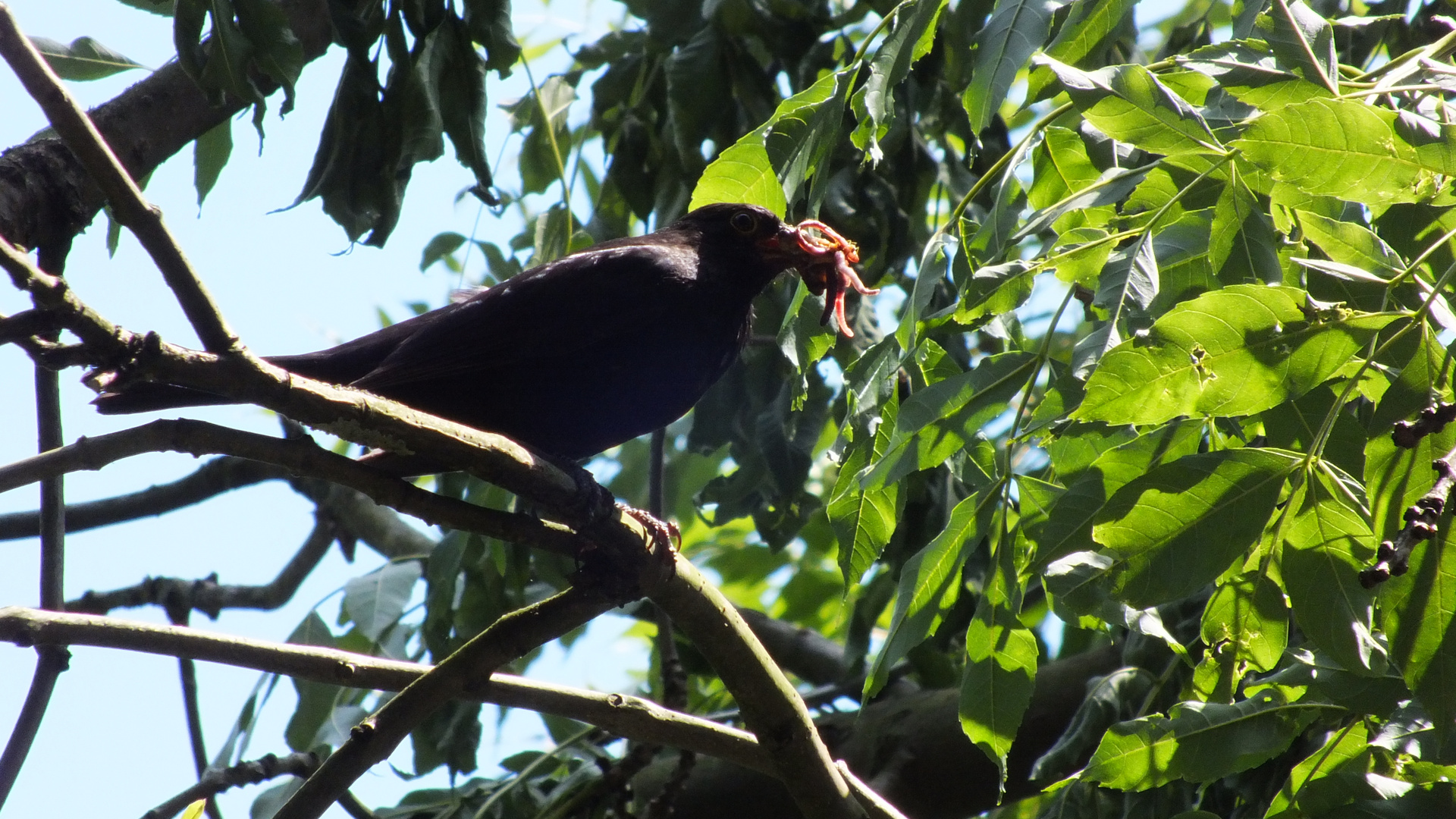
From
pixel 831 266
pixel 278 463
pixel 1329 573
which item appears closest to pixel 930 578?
pixel 1329 573

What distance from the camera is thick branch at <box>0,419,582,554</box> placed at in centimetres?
202

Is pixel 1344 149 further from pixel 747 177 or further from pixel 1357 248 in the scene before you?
pixel 747 177

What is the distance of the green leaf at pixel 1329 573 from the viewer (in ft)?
6.09

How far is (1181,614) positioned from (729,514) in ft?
5.21

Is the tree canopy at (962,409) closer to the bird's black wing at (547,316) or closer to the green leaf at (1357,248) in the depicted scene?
the green leaf at (1357,248)

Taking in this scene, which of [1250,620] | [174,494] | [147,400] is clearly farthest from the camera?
[174,494]

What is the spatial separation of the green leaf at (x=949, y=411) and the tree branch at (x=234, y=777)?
1631 mm

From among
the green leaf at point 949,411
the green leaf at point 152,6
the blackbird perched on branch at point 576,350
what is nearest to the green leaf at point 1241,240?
the green leaf at point 949,411

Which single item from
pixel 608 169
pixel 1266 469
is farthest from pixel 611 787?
pixel 1266 469

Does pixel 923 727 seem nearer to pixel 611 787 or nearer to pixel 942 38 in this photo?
pixel 611 787

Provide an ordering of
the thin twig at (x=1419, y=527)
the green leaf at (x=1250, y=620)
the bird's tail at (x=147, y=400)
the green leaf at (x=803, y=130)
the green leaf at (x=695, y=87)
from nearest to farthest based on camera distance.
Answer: the thin twig at (x=1419, y=527), the green leaf at (x=1250, y=620), the green leaf at (x=803, y=130), the bird's tail at (x=147, y=400), the green leaf at (x=695, y=87)

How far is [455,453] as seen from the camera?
7.57 feet

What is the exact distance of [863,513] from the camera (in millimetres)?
2502

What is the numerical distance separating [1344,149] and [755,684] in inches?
69.1
